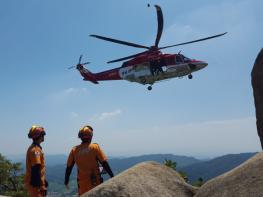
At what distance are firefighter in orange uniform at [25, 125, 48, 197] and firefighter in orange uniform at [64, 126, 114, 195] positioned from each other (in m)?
0.79

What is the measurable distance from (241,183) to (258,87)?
2857 mm

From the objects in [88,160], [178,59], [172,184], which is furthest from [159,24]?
[172,184]

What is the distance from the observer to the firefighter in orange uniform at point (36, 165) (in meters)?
8.79

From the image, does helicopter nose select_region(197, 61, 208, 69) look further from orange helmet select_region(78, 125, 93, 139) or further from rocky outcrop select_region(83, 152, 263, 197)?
rocky outcrop select_region(83, 152, 263, 197)

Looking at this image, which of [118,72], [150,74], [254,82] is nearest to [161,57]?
[150,74]

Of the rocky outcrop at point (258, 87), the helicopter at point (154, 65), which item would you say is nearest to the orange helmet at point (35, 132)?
the rocky outcrop at point (258, 87)

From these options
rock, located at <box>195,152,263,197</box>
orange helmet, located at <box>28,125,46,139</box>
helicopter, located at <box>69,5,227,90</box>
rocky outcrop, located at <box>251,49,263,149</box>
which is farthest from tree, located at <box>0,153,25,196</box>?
rock, located at <box>195,152,263,197</box>

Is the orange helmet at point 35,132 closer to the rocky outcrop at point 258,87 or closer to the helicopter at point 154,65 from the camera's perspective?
the rocky outcrop at point 258,87

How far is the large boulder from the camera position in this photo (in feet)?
23.5

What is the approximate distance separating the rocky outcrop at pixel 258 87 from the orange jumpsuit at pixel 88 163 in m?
3.33

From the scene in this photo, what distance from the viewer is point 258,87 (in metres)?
8.58

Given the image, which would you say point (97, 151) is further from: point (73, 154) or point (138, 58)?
A: point (138, 58)

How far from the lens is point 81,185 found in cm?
885

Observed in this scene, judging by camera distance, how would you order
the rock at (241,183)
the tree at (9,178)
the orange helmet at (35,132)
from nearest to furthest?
1. the rock at (241,183)
2. the orange helmet at (35,132)
3. the tree at (9,178)
